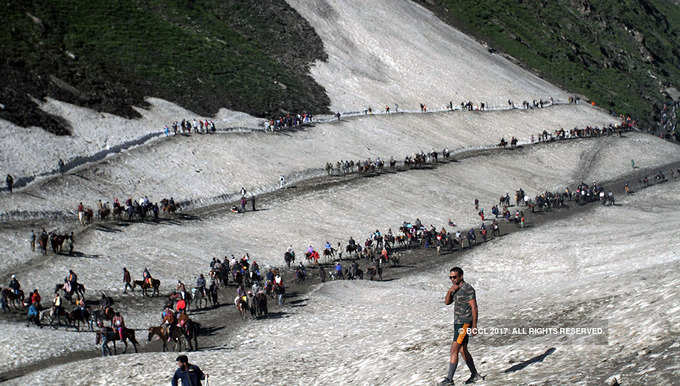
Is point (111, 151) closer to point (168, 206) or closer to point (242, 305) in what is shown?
point (168, 206)

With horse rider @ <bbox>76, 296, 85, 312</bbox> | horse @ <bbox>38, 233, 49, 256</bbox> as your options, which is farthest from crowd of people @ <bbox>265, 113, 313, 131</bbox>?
horse rider @ <bbox>76, 296, 85, 312</bbox>

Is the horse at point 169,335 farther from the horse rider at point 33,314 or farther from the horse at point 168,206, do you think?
the horse at point 168,206

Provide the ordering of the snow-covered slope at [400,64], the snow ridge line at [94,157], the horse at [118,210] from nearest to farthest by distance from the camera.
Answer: the horse at [118,210], the snow ridge line at [94,157], the snow-covered slope at [400,64]

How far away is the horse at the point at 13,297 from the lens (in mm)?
34656

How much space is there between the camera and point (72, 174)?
6038 cm

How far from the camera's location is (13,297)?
1374 inches

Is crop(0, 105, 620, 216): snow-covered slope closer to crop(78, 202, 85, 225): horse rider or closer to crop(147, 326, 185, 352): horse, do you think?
crop(78, 202, 85, 225): horse rider

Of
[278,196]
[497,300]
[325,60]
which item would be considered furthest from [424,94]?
[497,300]

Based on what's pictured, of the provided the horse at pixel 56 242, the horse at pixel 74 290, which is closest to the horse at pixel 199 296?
the horse at pixel 74 290

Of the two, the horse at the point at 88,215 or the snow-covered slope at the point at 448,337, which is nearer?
the snow-covered slope at the point at 448,337

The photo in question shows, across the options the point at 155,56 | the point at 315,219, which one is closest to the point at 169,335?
the point at 315,219

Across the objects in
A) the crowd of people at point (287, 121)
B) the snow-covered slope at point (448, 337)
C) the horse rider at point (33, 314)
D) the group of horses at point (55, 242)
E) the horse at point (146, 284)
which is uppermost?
the crowd of people at point (287, 121)

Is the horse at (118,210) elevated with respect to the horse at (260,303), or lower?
elevated

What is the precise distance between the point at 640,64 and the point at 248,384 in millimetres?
155803
